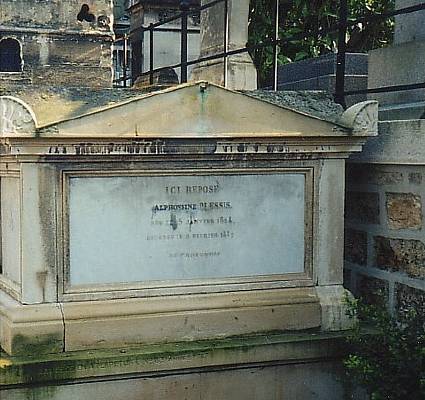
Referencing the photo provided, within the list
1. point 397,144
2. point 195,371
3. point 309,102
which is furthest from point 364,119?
point 195,371

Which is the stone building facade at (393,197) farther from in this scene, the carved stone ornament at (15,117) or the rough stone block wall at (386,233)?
the carved stone ornament at (15,117)

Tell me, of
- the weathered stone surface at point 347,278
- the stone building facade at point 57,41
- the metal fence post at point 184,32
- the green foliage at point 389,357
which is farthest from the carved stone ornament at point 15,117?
the stone building facade at point 57,41

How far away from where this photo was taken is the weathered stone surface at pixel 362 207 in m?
4.80

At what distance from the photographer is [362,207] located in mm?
4930

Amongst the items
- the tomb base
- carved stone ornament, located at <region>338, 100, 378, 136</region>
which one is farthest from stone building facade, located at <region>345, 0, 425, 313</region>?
the tomb base

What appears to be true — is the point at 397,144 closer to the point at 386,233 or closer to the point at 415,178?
the point at 415,178

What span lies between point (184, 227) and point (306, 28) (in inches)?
348

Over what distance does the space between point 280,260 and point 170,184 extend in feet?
2.65

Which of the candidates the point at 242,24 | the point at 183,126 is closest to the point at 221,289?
the point at 183,126

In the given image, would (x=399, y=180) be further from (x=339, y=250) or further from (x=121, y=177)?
(x=121, y=177)

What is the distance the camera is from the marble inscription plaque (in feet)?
13.5

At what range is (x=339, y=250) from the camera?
459cm

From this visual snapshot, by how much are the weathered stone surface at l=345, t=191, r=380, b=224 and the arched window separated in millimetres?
31344

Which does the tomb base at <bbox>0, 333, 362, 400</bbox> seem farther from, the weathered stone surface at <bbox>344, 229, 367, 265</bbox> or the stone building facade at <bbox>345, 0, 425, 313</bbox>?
the weathered stone surface at <bbox>344, 229, 367, 265</bbox>
